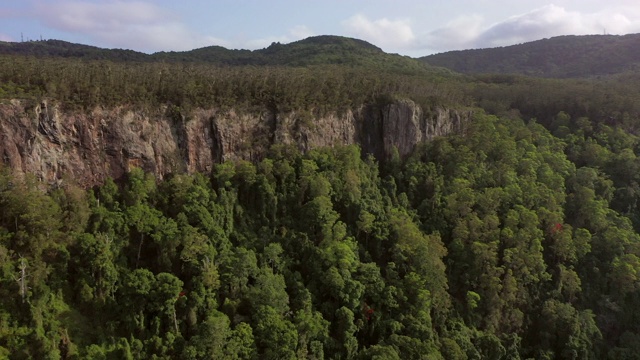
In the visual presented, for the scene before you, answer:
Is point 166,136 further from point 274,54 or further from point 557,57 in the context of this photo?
point 557,57

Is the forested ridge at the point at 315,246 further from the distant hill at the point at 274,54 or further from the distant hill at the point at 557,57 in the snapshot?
the distant hill at the point at 557,57

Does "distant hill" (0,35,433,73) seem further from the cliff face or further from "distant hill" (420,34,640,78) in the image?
"distant hill" (420,34,640,78)

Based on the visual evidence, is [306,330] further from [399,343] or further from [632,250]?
[632,250]

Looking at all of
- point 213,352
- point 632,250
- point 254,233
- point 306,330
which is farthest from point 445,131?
point 213,352

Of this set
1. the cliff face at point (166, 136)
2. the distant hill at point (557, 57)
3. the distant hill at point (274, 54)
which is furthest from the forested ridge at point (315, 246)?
the distant hill at point (557, 57)

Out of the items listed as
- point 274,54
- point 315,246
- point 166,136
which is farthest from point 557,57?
point 166,136

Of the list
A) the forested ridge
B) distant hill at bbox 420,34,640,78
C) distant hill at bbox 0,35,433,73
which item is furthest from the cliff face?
distant hill at bbox 420,34,640,78
